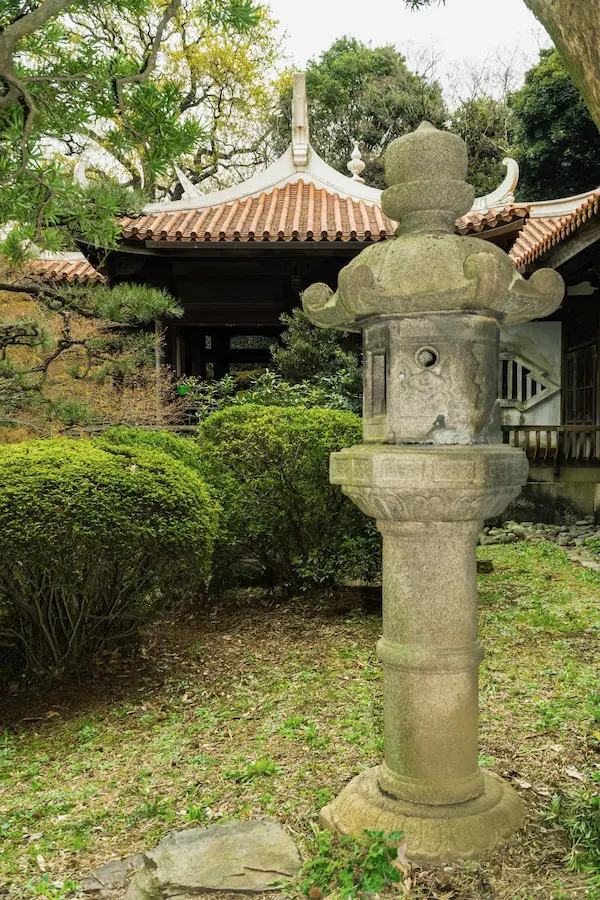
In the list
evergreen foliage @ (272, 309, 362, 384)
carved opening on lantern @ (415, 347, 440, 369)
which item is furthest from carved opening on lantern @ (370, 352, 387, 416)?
evergreen foliage @ (272, 309, 362, 384)

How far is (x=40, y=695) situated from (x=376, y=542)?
109 inches

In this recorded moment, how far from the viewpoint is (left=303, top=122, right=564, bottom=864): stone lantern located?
2623 mm

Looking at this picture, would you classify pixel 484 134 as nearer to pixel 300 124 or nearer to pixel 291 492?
pixel 300 124

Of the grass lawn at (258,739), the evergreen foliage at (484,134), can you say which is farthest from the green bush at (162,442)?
the evergreen foliage at (484,134)

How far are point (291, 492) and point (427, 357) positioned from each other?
3494 millimetres

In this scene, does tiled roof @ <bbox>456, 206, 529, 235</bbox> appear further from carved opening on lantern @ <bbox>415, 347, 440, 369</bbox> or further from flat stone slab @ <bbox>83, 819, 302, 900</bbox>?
flat stone slab @ <bbox>83, 819, 302, 900</bbox>

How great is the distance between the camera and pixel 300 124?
38.3ft

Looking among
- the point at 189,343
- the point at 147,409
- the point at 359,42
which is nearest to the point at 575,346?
the point at 189,343

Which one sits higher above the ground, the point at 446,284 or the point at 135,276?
the point at 135,276

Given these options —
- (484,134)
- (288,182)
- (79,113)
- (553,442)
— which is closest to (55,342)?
(79,113)

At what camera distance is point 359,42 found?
2450cm

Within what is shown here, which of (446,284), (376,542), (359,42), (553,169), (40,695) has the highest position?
(359,42)

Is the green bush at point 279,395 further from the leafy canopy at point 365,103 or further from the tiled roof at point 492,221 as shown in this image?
the leafy canopy at point 365,103

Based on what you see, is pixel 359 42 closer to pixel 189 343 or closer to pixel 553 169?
pixel 553 169
